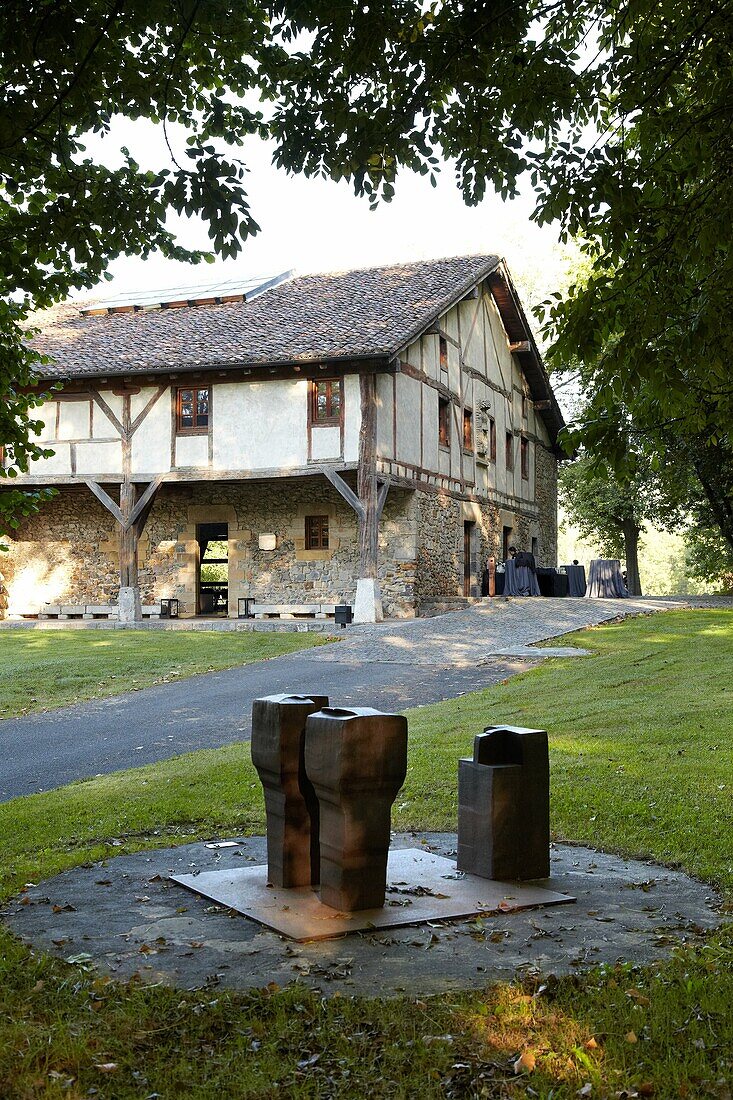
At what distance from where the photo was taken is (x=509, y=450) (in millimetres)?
31453

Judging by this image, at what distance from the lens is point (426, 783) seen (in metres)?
7.77

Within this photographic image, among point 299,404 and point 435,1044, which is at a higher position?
point 299,404

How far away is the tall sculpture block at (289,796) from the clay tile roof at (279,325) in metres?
17.0

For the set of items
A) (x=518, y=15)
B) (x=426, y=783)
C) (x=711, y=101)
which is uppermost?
(x=518, y=15)

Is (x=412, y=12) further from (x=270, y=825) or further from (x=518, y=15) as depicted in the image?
(x=270, y=825)

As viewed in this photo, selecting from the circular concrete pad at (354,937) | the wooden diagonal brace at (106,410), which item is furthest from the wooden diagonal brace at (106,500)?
the circular concrete pad at (354,937)

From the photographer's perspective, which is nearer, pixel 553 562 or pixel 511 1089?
pixel 511 1089

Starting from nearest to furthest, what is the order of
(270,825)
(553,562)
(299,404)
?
(270,825) → (299,404) → (553,562)

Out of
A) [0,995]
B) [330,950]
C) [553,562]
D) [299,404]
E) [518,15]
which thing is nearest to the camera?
[0,995]

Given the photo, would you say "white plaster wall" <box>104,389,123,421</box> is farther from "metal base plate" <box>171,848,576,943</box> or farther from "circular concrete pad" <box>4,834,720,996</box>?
"metal base plate" <box>171,848,576,943</box>

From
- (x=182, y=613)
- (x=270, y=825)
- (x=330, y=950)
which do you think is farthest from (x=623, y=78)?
(x=182, y=613)

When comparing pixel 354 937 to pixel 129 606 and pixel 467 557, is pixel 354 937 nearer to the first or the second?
pixel 129 606

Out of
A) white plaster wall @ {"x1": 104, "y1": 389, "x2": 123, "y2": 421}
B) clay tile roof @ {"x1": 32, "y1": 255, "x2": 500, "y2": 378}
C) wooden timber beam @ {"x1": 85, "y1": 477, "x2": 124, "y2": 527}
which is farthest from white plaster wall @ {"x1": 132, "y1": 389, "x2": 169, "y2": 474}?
clay tile roof @ {"x1": 32, "y1": 255, "x2": 500, "y2": 378}

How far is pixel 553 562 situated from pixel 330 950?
1250 inches
